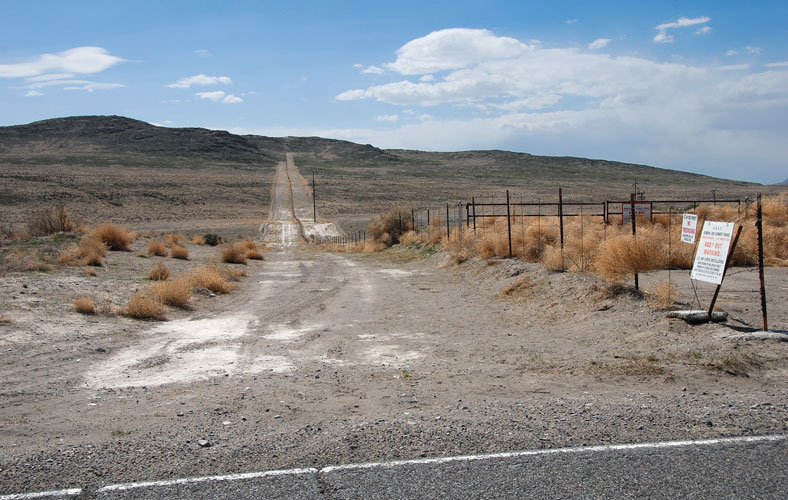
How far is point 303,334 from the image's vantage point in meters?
11.8

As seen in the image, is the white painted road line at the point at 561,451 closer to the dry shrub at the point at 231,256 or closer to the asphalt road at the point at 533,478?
the asphalt road at the point at 533,478

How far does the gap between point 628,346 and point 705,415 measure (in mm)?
3126

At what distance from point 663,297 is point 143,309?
1027 centimetres

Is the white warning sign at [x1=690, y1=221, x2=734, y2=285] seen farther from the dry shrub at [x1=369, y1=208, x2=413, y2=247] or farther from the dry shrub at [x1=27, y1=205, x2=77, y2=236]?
the dry shrub at [x1=369, y1=208, x2=413, y2=247]

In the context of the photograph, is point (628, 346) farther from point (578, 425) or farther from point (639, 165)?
point (639, 165)

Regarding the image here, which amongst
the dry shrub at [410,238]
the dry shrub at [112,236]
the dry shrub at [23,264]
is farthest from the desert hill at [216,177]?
the dry shrub at [23,264]

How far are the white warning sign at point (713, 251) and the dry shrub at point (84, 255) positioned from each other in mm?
17794

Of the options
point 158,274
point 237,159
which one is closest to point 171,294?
point 158,274

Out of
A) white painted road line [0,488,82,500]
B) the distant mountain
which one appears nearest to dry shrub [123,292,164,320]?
white painted road line [0,488,82,500]

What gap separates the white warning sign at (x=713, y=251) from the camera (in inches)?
336

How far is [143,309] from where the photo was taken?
13055 millimetres

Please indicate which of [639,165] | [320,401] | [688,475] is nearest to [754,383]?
[688,475]

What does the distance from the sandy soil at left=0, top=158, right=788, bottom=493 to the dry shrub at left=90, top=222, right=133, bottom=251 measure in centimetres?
1249

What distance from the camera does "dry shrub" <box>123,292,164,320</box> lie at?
1304 cm
